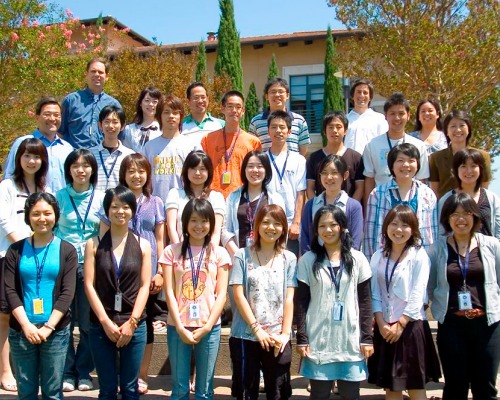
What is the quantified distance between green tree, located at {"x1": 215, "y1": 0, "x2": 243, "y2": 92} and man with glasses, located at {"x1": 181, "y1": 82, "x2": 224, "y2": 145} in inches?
571

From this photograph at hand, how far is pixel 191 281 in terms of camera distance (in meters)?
4.38

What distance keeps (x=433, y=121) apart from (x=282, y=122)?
5.61 feet

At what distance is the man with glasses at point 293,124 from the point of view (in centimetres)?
612

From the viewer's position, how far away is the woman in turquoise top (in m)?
4.78

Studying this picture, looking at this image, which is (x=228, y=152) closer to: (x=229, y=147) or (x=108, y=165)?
(x=229, y=147)

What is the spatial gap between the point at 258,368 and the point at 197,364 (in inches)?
17.2

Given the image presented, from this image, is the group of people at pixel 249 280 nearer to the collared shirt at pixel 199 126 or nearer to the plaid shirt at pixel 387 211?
the plaid shirt at pixel 387 211

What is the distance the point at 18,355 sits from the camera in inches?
165

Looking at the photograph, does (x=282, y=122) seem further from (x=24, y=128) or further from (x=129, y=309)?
(x=24, y=128)

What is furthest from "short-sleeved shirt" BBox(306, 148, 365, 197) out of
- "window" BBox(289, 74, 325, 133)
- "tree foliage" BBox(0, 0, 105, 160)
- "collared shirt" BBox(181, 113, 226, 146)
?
"window" BBox(289, 74, 325, 133)

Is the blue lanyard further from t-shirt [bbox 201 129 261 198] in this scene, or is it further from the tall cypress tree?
the tall cypress tree

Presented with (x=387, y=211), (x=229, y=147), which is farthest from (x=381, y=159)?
(x=229, y=147)

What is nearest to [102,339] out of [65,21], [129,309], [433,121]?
[129,309]

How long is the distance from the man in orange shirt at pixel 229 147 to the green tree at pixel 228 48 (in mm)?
15076
